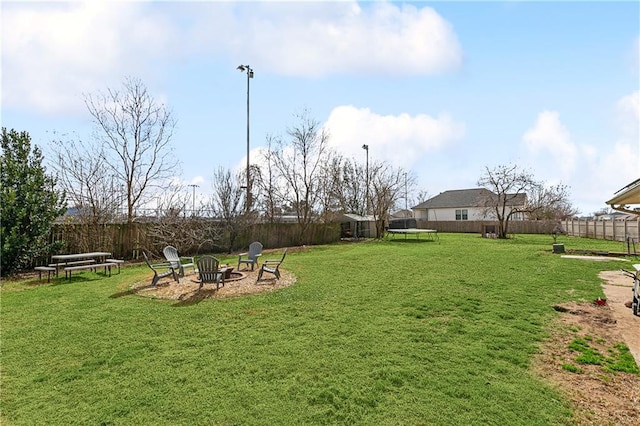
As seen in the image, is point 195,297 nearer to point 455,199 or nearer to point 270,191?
point 270,191

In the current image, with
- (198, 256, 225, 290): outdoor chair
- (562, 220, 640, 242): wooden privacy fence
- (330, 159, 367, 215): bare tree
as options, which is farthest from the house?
(198, 256, 225, 290): outdoor chair

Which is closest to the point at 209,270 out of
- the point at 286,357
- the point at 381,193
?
the point at 286,357

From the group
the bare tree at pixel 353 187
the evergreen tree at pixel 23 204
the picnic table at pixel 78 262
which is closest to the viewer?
the picnic table at pixel 78 262

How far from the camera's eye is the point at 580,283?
8.46 m

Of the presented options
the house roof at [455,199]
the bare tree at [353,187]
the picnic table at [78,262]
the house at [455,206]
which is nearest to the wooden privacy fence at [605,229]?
the house at [455,206]

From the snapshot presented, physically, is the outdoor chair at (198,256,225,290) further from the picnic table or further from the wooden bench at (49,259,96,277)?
the wooden bench at (49,259,96,277)

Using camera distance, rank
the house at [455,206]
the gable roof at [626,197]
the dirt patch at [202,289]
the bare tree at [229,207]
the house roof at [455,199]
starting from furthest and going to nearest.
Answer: the house roof at [455,199] → the house at [455,206] → the bare tree at [229,207] → the dirt patch at [202,289] → the gable roof at [626,197]

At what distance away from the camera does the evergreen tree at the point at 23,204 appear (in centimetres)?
982

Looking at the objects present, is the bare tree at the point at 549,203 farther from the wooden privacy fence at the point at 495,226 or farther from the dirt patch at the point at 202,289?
the dirt patch at the point at 202,289

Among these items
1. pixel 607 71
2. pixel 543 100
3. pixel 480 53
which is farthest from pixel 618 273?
pixel 480 53

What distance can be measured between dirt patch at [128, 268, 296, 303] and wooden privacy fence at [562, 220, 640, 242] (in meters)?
20.5

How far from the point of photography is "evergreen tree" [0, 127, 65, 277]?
9.82 meters

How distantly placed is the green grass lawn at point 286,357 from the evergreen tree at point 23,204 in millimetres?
3584

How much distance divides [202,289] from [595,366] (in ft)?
23.5
